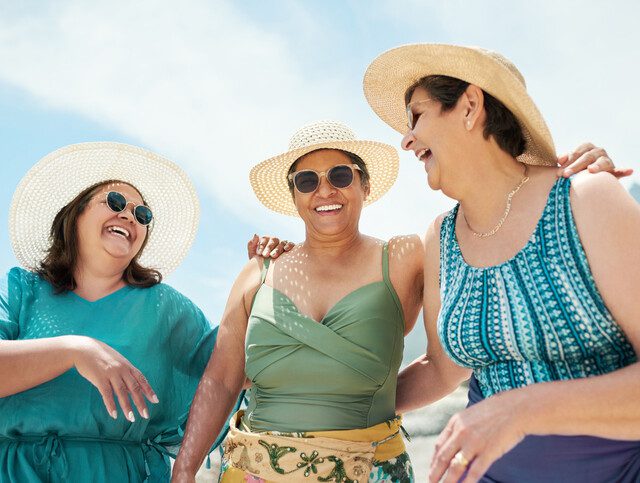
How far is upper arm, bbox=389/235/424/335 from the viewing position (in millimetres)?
3018

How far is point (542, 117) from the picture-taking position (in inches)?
90.7

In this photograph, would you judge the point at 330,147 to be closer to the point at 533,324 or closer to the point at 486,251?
the point at 486,251

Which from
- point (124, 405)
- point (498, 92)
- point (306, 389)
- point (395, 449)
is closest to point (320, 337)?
point (306, 389)

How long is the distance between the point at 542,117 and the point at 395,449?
Answer: 5.04 feet

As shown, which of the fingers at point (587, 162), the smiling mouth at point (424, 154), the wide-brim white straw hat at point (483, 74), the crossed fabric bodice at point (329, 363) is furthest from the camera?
the crossed fabric bodice at point (329, 363)

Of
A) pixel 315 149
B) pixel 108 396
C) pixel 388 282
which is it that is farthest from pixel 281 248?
pixel 108 396

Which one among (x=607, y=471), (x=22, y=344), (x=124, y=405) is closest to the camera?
(x=607, y=471)

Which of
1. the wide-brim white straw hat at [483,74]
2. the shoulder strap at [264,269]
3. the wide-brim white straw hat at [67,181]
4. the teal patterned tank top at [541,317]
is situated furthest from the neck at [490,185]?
the wide-brim white straw hat at [67,181]

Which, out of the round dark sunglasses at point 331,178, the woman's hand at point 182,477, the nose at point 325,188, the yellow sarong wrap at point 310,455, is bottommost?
the woman's hand at point 182,477

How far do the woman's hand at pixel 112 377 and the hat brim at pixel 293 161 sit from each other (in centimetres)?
132

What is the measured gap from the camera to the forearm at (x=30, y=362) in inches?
112

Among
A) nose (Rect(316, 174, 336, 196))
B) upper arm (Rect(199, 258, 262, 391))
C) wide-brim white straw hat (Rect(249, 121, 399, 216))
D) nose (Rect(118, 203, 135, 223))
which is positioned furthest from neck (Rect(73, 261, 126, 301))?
nose (Rect(316, 174, 336, 196))

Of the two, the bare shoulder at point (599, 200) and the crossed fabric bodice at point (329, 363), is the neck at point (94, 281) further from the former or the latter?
the bare shoulder at point (599, 200)

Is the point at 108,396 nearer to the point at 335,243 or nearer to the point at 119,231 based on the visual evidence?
the point at 119,231
